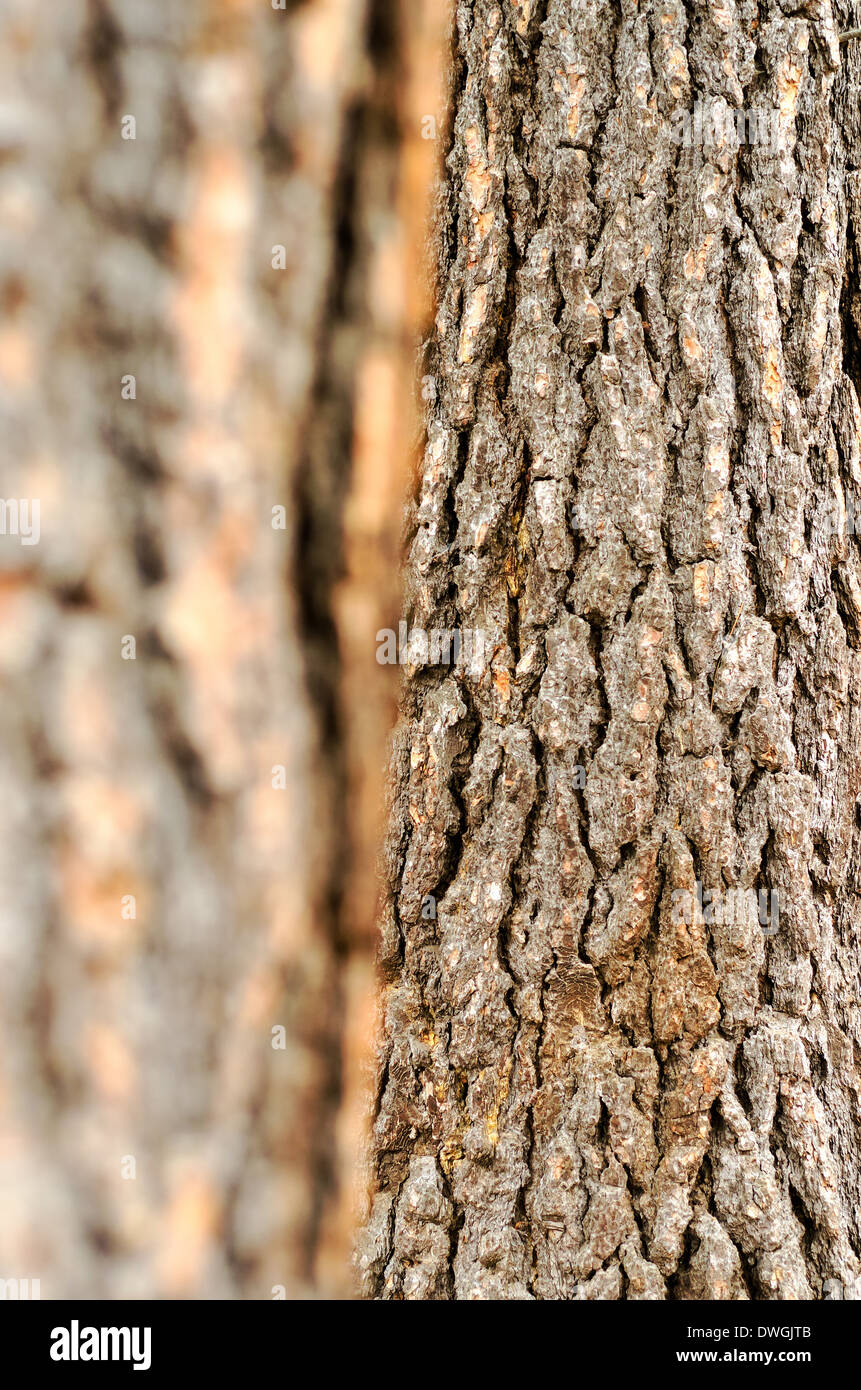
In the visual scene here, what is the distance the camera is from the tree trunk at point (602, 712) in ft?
2.74

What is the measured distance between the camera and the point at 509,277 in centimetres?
86

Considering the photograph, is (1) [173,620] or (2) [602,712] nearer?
(1) [173,620]

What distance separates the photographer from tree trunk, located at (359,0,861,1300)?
834mm

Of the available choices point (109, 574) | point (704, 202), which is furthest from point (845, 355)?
point (109, 574)

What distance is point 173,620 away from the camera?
0.63 metres

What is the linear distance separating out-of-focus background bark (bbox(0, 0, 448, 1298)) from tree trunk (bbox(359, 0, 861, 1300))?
0.51ft

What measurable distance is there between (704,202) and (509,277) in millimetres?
192

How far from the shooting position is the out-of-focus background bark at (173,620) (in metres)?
0.60

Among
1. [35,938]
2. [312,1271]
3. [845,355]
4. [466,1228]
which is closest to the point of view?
[35,938]

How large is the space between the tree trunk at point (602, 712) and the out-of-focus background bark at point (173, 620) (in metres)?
0.15

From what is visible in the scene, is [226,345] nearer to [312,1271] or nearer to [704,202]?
[704,202]

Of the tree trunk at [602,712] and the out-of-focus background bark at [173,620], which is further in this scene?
the tree trunk at [602,712]

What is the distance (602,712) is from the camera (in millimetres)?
854

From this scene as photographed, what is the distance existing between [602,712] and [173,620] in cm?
40
